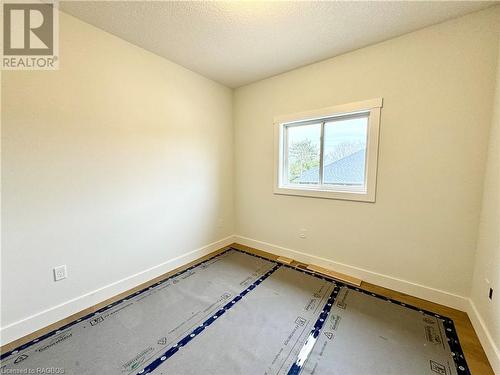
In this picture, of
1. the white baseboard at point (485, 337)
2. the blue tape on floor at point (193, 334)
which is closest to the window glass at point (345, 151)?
the white baseboard at point (485, 337)

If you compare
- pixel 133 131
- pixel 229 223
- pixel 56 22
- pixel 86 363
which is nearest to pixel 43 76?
pixel 56 22

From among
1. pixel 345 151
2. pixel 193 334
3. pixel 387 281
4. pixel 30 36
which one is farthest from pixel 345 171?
pixel 30 36

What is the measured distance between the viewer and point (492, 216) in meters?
1.50

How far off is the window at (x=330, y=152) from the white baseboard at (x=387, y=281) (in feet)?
2.67

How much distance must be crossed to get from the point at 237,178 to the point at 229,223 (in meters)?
0.76

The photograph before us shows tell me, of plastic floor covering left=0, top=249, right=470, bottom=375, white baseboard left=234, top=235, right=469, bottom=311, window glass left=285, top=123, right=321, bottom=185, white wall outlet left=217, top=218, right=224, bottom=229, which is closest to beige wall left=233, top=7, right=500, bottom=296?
white baseboard left=234, top=235, right=469, bottom=311

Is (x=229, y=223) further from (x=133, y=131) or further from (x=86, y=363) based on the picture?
(x=86, y=363)

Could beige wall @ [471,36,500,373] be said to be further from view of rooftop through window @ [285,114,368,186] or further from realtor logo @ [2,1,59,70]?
realtor logo @ [2,1,59,70]

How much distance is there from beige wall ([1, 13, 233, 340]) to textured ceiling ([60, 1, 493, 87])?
0.75ft

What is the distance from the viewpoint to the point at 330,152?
8.36 ft

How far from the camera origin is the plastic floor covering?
51.4 inches

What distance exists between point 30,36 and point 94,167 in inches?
41.6

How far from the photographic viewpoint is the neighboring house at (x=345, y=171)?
7.64 ft

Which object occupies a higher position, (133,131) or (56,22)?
(56,22)
